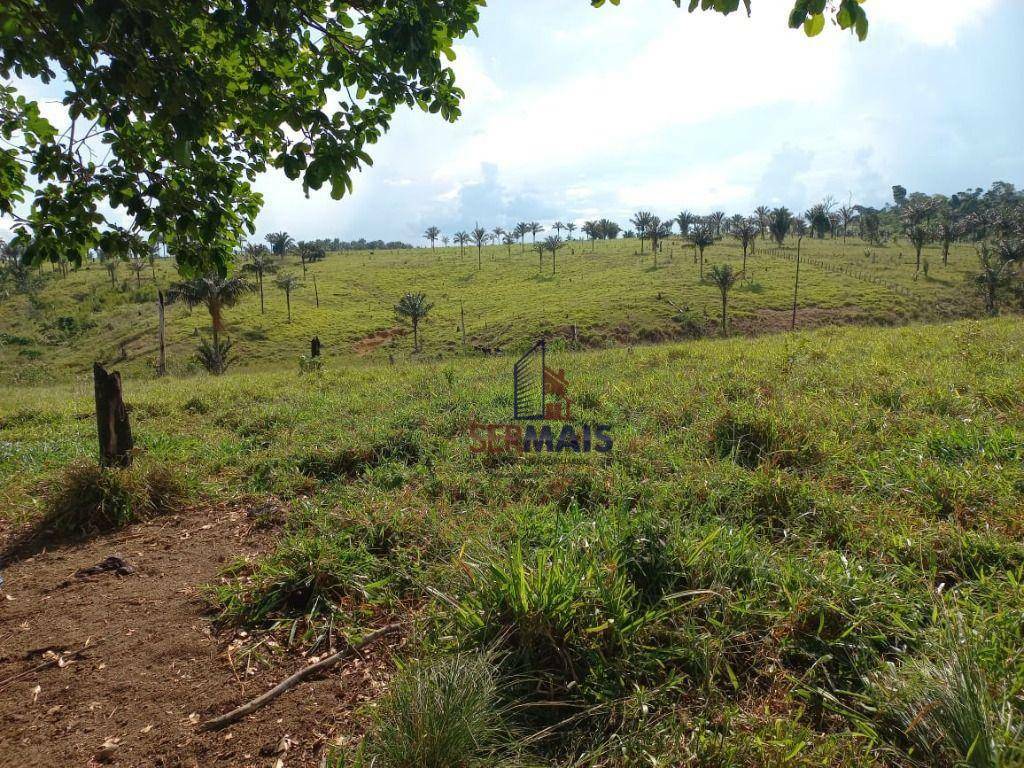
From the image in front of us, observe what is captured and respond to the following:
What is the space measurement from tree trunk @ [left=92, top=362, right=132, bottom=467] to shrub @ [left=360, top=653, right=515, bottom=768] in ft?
16.5

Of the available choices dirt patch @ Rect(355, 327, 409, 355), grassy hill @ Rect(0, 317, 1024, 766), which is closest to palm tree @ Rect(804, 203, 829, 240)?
dirt patch @ Rect(355, 327, 409, 355)

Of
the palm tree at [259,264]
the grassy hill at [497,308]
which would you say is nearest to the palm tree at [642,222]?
the grassy hill at [497,308]

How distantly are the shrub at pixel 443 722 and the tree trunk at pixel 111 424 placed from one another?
502cm

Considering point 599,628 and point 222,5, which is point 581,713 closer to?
point 599,628

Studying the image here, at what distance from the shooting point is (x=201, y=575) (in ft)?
13.3

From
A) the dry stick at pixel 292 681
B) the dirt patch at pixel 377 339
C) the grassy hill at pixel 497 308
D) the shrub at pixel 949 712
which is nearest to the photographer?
the shrub at pixel 949 712

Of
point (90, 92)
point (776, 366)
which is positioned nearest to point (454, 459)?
point (90, 92)

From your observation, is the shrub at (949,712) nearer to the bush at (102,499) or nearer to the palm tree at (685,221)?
the bush at (102,499)

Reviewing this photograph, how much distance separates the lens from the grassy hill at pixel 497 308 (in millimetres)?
42438

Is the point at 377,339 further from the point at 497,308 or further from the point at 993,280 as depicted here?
the point at 993,280

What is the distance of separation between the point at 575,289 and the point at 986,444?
54.0 metres

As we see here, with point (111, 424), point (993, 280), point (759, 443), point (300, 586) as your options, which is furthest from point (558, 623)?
point (993, 280)

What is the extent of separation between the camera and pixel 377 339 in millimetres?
48625

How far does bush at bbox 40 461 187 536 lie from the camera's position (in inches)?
193
